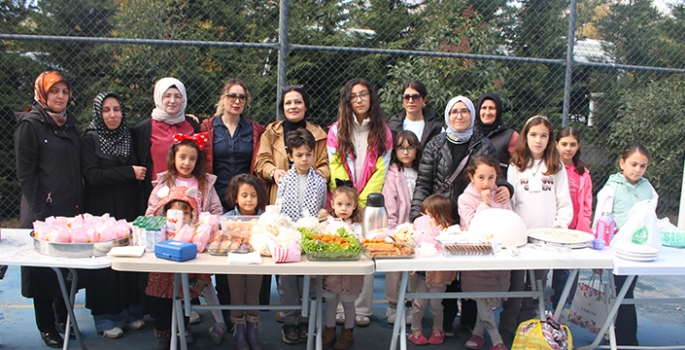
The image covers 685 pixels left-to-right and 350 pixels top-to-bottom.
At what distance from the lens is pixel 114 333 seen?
3848 millimetres

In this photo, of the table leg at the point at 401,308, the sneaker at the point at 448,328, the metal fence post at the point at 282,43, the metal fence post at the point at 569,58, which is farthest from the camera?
the metal fence post at the point at 569,58

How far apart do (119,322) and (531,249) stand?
2.97 m

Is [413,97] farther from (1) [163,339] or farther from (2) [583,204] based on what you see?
(1) [163,339]

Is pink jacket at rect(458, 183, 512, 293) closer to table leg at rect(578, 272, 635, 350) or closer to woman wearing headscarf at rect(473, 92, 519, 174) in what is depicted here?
table leg at rect(578, 272, 635, 350)

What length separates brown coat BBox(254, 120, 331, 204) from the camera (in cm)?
407

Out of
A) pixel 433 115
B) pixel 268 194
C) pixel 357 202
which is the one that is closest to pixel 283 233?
pixel 357 202

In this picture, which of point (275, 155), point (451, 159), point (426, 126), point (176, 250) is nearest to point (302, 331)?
point (275, 155)

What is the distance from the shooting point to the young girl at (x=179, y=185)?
354cm

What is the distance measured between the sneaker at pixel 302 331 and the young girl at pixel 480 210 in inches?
46.1

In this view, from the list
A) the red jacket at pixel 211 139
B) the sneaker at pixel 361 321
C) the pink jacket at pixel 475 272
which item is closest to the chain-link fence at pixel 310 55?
the red jacket at pixel 211 139

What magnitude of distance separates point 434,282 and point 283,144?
5.11 feet

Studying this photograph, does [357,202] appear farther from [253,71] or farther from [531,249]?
[253,71]

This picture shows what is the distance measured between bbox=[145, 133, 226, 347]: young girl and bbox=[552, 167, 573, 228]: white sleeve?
247 centimetres

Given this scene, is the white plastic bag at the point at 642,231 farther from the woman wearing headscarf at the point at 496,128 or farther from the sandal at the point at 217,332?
the sandal at the point at 217,332
